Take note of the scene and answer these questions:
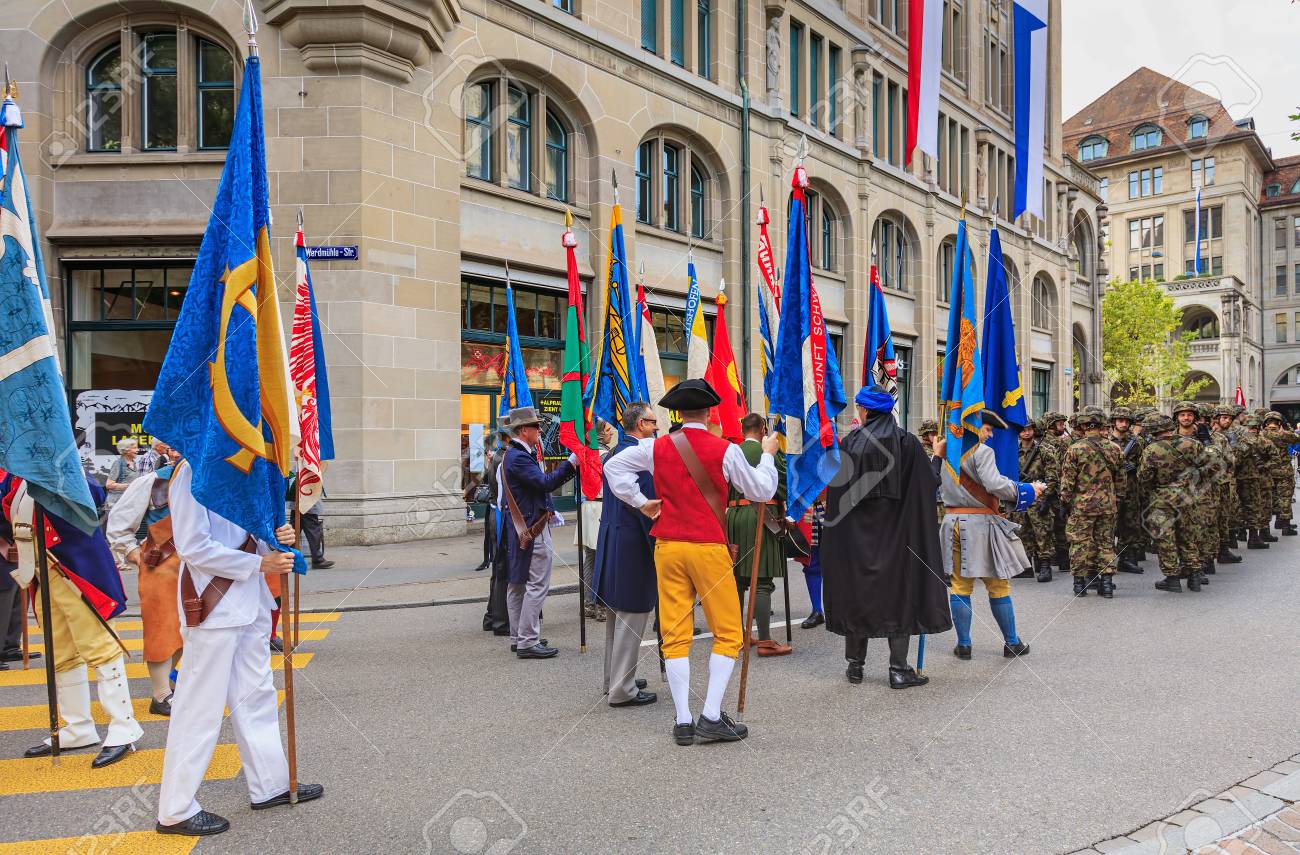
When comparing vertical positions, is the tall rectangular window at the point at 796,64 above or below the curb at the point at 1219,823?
above

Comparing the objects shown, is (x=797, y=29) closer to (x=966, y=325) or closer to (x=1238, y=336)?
(x=966, y=325)

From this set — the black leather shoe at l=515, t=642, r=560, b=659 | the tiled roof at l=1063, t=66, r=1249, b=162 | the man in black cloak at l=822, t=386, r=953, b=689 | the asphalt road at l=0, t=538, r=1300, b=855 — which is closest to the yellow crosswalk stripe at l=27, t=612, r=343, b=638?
the asphalt road at l=0, t=538, r=1300, b=855

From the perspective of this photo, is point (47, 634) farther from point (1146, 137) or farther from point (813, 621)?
point (1146, 137)

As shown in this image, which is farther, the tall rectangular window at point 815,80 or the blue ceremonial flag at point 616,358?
the tall rectangular window at point 815,80

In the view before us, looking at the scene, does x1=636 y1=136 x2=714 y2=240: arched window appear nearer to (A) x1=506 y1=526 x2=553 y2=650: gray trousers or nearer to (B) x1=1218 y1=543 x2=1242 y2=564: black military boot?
(B) x1=1218 y1=543 x2=1242 y2=564: black military boot

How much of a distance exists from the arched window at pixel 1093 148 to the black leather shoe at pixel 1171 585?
56690mm

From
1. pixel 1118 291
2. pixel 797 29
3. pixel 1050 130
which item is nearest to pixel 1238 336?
pixel 1118 291

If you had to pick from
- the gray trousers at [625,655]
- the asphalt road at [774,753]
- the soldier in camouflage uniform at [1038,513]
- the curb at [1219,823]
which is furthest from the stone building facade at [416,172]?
the curb at [1219,823]

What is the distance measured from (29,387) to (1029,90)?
985 cm

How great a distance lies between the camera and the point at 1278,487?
14000 millimetres

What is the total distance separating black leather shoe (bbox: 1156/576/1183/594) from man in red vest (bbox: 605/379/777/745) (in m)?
6.86

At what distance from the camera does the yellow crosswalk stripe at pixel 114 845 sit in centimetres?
369

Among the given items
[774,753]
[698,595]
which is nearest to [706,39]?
[698,595]

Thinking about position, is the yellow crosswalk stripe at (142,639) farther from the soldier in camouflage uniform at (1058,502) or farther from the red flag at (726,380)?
the soldier in camouflage uniform at (1058,502)
